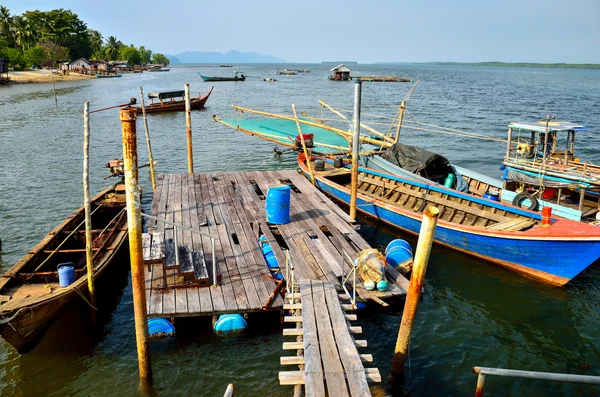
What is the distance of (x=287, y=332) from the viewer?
8.70 m

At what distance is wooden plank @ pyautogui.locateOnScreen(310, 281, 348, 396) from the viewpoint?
23.3ft

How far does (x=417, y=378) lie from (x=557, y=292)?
6.01 metres

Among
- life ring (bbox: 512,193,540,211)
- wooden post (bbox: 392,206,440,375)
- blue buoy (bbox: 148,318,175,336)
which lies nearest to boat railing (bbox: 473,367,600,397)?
wooden post (bbox: 392,206,440,375)

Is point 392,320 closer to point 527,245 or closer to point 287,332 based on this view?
point 287,332

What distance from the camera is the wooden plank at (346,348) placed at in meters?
7.12

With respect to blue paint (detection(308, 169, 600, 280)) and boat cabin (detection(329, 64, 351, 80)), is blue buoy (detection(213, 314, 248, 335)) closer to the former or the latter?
blue paint (detection(308, 169, 600, 280))

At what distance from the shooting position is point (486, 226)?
49.6 ft

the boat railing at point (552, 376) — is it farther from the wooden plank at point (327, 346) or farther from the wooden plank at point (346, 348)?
the wooden plank at point (327, 346)

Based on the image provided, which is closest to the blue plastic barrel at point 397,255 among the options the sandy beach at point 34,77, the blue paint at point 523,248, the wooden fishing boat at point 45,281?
the blue paint at point 523,248

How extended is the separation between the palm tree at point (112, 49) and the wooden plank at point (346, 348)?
500 feet

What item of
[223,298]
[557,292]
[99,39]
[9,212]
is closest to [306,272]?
[223,298]

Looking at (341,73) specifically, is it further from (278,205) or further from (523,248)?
(523,248)

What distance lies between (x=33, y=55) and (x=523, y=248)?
107 meters

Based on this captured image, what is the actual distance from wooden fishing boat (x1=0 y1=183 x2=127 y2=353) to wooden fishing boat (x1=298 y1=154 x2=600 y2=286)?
30.3 feet
